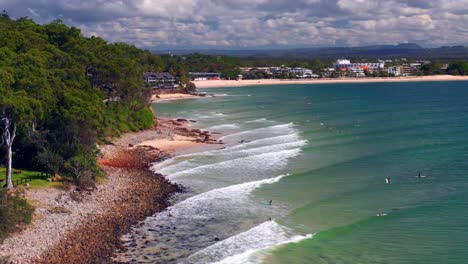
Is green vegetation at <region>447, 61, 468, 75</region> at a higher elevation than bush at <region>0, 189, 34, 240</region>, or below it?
higher

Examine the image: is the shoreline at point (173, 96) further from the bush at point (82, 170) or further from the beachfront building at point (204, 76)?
the bush at point (82, 170)

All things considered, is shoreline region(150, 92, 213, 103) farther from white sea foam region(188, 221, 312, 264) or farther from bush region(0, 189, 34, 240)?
white sea foam region(188, 221, 312, 264)

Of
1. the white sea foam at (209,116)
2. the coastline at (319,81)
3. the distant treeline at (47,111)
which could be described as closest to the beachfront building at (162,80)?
the coastline at (319,81)

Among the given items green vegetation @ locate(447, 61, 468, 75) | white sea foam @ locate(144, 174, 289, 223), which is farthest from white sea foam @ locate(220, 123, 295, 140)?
green vegetation @ locate(447, 61, 468, 75)

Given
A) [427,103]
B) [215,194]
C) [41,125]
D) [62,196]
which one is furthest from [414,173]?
[427,103]

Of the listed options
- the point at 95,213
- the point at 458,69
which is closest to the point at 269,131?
the point at 95,213
